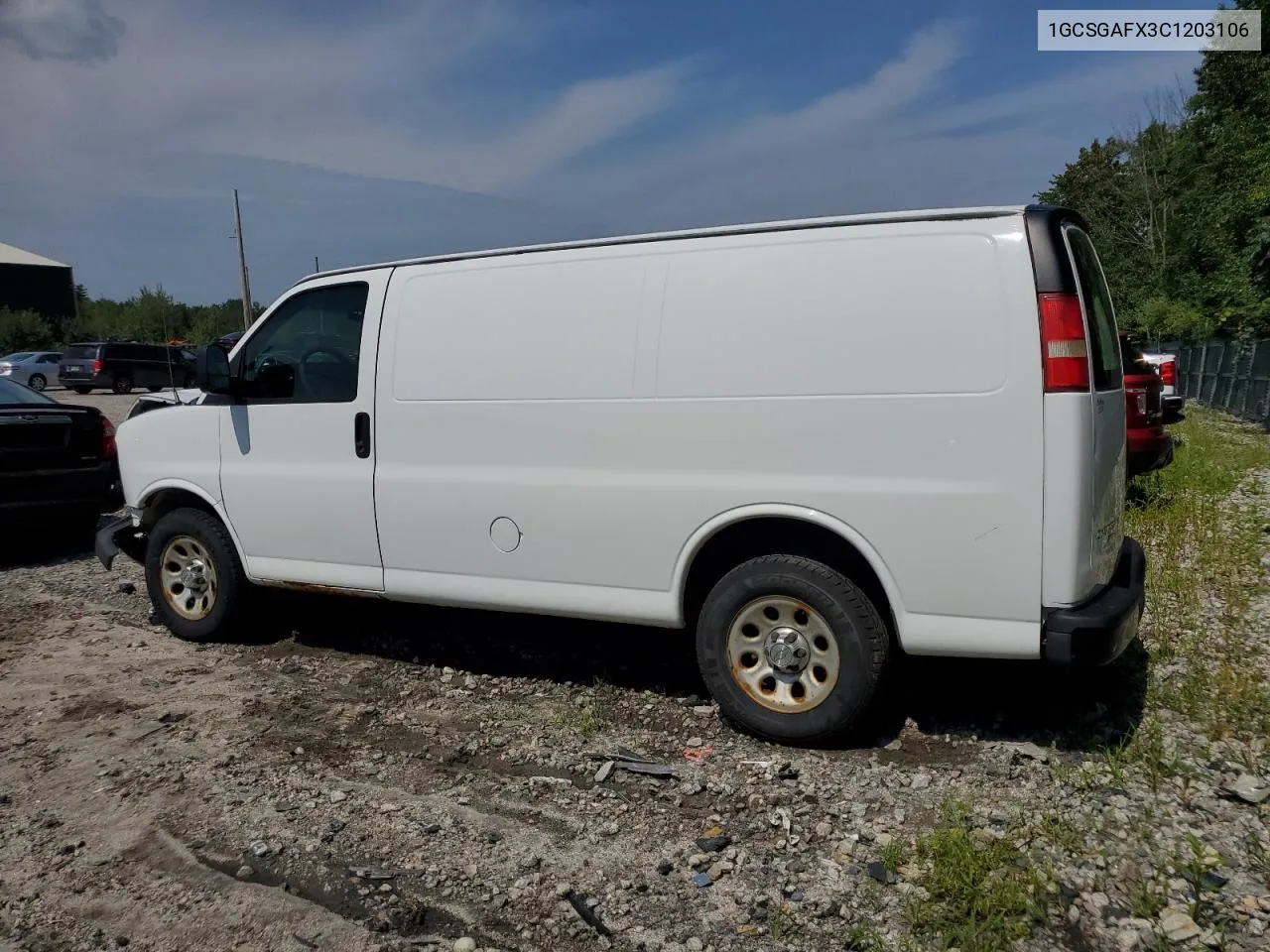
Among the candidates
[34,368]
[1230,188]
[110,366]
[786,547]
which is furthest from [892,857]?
[34,368]

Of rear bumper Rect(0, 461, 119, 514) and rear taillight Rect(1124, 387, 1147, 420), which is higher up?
rear taillight Rect(1124, 387, 1147, 420)

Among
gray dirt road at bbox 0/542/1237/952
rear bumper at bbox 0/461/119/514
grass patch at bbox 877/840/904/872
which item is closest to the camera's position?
gray dirt road at bbox 0/542/1237/952

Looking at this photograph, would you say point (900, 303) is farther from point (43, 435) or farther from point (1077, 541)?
point (43, 435)

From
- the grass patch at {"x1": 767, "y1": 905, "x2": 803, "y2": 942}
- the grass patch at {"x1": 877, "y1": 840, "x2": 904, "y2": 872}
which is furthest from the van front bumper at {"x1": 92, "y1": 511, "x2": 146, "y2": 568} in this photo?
the grass patch at {"x1": 877, "y1": 840, "x2": 904, "y2": 872}

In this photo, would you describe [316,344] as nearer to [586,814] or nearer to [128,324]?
[586,814]

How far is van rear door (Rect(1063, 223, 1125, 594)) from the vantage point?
12.0ft

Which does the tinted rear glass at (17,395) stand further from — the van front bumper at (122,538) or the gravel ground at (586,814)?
the gravel ground at (586,814)

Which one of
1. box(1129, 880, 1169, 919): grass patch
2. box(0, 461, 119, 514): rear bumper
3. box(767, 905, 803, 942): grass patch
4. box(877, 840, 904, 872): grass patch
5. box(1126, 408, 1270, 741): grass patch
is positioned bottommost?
box(767, 905, 803, 942): grass patch

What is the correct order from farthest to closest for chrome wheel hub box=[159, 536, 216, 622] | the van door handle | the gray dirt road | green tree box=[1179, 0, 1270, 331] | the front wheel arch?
green tree box=[1179, 0, 1270, 331] → chrome wheel hub box=[159, 536, 216, 622] → the front wheel arch → the van door handle → the gray dirt road

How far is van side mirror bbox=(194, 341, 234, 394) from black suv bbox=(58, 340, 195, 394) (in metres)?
28.1

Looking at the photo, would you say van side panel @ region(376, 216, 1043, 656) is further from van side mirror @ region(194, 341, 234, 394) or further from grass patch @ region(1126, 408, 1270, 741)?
grass patch @ region(1126, 408, 1270, 741)

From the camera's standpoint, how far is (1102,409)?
3730mm

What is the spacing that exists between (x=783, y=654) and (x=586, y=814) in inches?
41.4

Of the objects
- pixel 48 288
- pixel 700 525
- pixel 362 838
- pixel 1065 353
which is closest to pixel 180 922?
pixel 362 838
